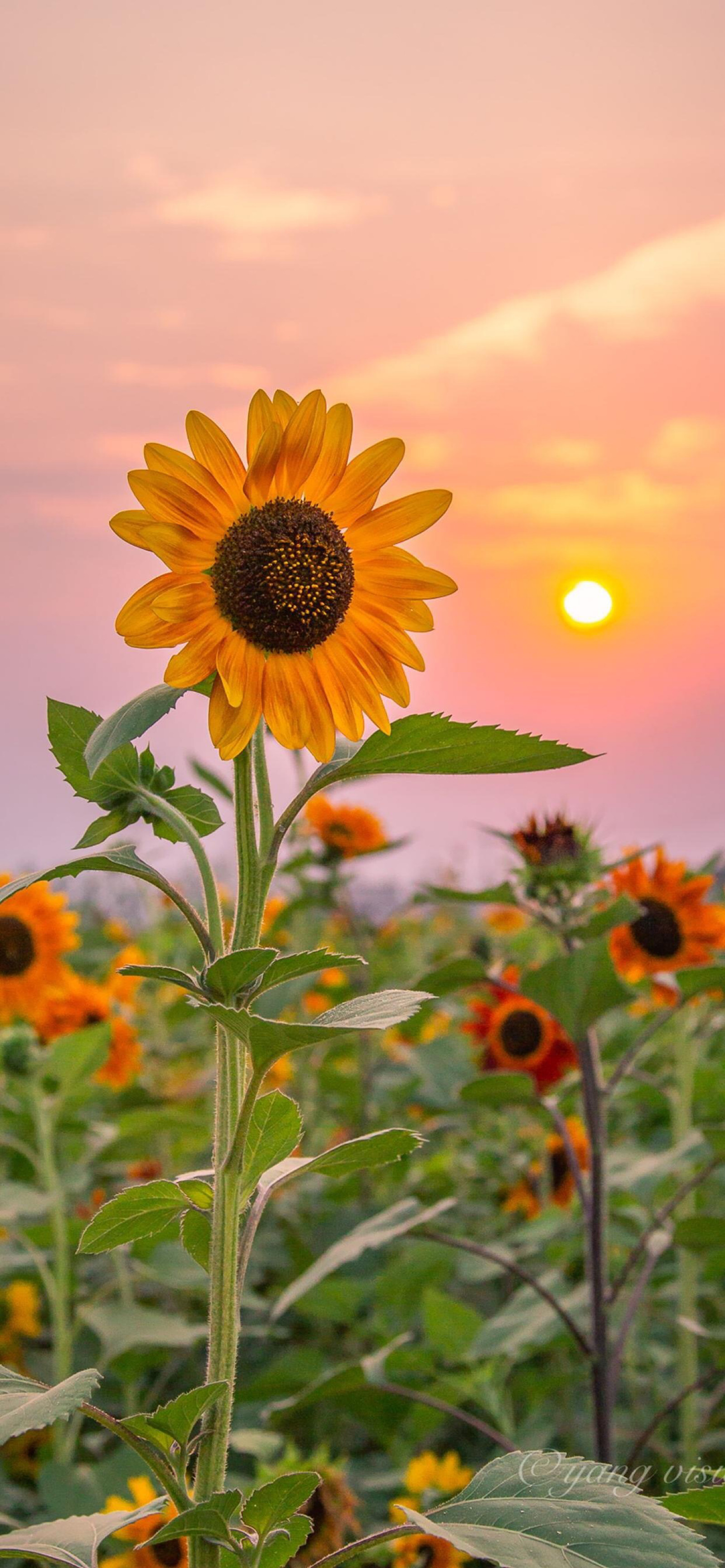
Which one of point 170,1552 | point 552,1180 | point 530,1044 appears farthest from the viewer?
point 552,1180

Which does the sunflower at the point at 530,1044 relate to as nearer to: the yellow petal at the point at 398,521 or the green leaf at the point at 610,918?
the green leaf at the point at 610,918

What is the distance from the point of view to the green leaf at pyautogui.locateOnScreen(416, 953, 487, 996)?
178 cm

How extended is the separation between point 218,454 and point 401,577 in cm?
16

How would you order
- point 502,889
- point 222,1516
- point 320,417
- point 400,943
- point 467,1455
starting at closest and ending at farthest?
point 222,1516
point 320,417
point 502,889
point 467,1455
point 400,943

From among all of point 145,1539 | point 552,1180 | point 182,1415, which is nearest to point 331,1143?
point 552,1180

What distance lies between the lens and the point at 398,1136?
0.95 meters

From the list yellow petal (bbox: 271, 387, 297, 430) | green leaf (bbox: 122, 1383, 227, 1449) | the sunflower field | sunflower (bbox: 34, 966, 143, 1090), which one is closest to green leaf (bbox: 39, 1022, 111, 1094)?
the sunflower field

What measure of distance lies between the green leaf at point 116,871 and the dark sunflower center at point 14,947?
2.16m

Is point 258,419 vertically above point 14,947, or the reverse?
point 258,419

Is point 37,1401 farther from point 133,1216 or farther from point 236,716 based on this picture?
point 236,716

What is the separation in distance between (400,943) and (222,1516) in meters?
4.00

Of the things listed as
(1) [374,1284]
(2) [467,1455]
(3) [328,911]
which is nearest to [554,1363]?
(2) [467,1455]

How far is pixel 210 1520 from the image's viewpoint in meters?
0.80

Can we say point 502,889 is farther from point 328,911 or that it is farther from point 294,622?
point 328,911
